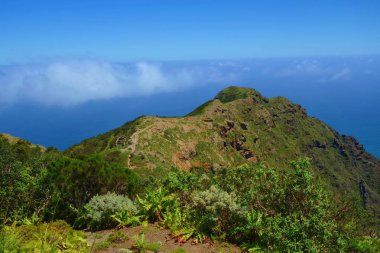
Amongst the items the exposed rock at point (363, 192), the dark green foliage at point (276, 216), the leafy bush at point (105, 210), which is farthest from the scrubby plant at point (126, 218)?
the exposed rock at point (363, 192)

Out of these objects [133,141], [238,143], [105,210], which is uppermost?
[105,210]

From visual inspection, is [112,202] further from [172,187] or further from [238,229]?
[238,229]

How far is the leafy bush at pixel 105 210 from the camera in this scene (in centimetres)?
1664

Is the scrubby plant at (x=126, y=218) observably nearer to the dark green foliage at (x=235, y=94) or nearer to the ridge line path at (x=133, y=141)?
the ridge line path at (x=133, y=141)

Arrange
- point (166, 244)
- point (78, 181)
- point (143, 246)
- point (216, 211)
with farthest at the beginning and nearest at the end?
point (78, 181), point (216, 211), point (166, 244), point (143, 246)

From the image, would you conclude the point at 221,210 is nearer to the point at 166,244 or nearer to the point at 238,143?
the point at 166,244

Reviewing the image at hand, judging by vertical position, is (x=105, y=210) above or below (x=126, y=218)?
above

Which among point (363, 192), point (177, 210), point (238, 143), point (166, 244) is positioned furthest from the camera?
point (363, 192)

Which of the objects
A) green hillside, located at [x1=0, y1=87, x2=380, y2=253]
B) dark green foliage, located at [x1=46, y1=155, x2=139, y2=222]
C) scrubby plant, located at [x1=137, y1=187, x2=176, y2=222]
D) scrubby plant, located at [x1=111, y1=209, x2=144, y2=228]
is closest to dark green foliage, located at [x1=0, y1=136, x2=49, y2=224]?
green hillside, located at [x1=0, y1=87, x2=380, y2=253]

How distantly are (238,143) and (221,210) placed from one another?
110 metres

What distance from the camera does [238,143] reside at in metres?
124

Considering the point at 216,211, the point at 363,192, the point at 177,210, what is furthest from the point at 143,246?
the point at 363,192

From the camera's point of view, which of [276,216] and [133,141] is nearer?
[276,216]

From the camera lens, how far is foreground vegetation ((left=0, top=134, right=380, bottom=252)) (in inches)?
485
